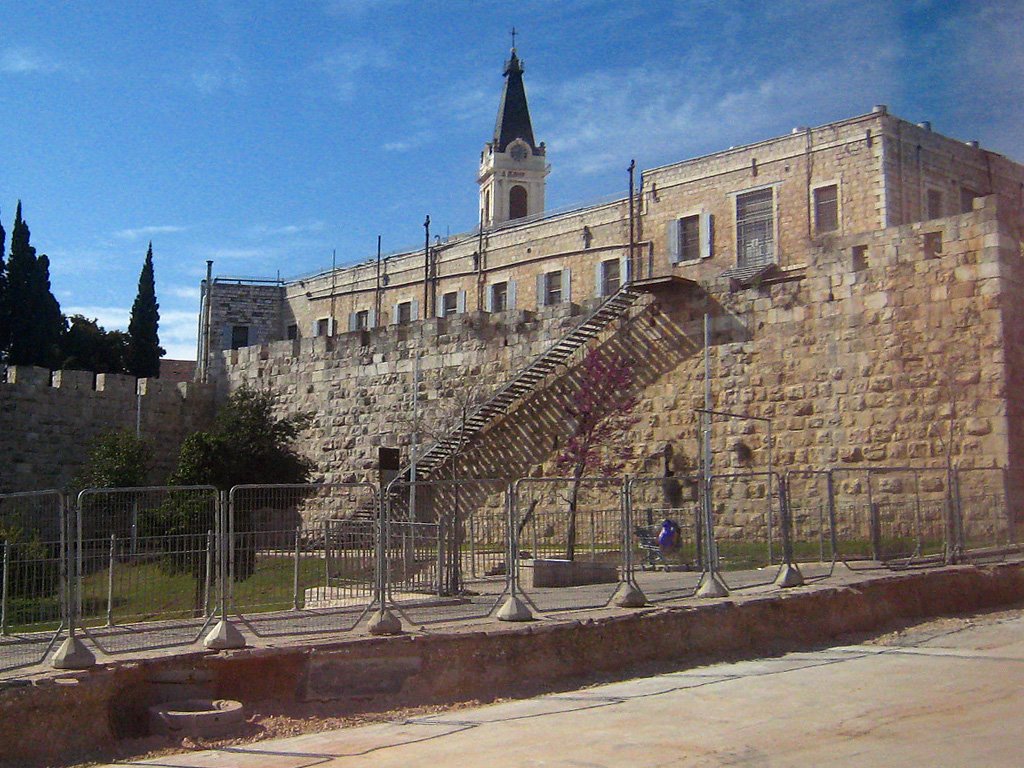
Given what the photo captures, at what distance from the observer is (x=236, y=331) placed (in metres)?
38.9

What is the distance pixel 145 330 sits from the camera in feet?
142

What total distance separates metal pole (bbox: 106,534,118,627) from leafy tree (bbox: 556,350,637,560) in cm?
1325

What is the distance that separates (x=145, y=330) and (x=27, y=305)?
569 cm

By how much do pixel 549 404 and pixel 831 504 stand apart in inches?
429

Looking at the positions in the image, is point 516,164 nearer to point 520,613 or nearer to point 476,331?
point 476,331

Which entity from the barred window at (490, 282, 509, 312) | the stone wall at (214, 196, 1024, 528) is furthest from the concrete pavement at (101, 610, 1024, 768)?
the barred window at (490, 282, 509, 312)

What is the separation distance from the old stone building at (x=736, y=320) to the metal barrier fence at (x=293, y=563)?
342 inches

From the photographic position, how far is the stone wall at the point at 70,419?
25.9 meters

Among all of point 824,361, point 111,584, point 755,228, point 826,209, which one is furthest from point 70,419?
point 111,584

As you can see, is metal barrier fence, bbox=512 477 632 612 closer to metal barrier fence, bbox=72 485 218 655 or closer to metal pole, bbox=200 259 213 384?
metal barrier fence, bbox=72 485 218 655

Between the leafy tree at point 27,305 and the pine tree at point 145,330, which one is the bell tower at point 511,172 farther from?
the leafy tree at point 27,305

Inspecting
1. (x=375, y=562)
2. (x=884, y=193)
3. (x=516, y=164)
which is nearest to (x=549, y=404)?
(x=884, y=193)

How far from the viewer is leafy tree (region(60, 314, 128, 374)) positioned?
1681 inches

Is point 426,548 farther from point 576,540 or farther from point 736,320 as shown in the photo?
point 736,320
